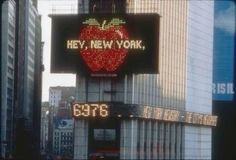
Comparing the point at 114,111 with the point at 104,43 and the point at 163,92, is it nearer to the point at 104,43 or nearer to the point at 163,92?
the point at 104,43

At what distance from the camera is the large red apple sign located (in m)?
76.0

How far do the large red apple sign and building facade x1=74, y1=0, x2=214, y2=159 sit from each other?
3730mm

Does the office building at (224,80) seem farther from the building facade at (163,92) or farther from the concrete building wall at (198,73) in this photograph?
the building facade at (163,92)

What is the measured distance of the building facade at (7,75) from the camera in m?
157

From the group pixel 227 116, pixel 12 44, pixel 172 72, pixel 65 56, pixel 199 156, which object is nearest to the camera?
pixel 65 56

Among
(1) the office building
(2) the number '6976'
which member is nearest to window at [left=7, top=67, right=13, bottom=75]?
(1) the office building

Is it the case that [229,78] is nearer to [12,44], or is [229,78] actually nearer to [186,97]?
[186,97]

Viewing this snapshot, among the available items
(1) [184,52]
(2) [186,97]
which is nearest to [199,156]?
(2) [186,97]

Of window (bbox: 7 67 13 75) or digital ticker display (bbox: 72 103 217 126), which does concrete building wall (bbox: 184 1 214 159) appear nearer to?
digital ticker display (bbox: 72 103 217 126)

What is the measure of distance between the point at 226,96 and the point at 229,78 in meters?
4.41

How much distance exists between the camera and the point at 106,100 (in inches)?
3174

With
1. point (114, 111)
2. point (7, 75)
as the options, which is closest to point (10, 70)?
point (7, 75)

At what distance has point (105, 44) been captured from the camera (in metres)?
77.1

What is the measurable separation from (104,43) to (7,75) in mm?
90122
